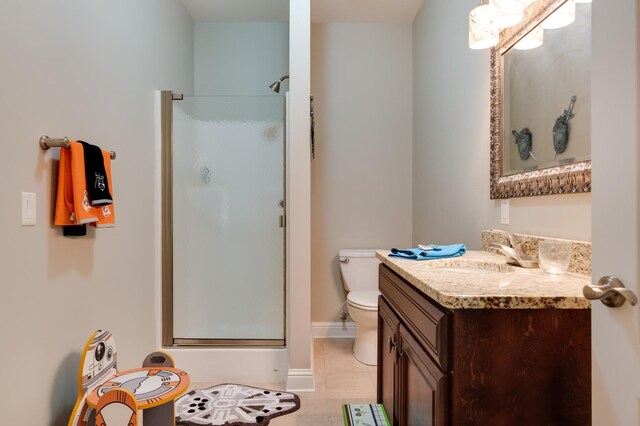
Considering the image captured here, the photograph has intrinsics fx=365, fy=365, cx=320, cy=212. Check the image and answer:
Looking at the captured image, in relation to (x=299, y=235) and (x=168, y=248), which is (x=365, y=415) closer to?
(x=299, y=235)

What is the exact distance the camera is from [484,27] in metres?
1.55

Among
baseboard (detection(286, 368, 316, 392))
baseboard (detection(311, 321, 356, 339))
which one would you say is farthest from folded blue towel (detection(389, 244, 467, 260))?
baseboard (detection(311, 321, 356, 339))

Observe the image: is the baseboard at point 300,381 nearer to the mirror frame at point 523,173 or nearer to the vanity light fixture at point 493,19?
the mirror frame at point 523,173

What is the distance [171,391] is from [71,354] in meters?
0.44

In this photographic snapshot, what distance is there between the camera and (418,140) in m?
2.94

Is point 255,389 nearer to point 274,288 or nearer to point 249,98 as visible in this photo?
point 274,288

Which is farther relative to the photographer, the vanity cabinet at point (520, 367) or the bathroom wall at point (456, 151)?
the bathroom wall at point (456, 151)

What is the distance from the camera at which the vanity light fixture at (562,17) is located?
1.23 m

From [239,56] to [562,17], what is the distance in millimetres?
2453

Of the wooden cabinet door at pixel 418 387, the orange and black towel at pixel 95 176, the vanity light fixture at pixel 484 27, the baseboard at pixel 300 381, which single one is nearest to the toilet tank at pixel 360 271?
the baseboard at pixel 300 381

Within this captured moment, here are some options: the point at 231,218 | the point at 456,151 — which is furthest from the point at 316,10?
the point at 231,218

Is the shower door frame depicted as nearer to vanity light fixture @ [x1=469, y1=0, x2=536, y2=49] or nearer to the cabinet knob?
the cabinet knob

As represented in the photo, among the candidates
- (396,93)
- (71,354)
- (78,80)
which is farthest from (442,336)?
(396,93)

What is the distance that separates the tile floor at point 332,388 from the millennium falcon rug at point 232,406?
6 cm
